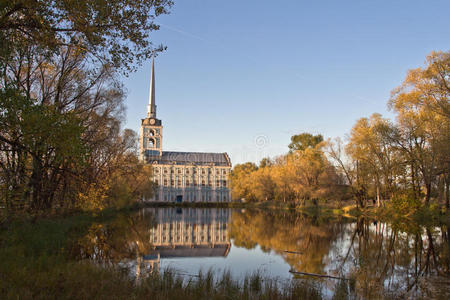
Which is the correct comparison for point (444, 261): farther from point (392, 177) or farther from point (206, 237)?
point (392, 177)

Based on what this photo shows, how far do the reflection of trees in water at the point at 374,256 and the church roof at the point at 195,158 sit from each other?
3264 inches

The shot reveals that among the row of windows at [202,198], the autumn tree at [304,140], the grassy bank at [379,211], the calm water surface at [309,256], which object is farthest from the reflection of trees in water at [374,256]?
the row of windows at [202,198]

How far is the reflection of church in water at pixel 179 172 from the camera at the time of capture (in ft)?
335

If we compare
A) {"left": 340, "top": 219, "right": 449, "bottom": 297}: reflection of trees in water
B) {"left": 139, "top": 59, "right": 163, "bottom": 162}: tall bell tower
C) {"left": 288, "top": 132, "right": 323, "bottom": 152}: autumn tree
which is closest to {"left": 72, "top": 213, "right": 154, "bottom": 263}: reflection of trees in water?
{"left": 340, "top": 219, "right": 449, "bottom": 297}: reflection of trees in water

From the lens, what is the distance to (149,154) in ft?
341

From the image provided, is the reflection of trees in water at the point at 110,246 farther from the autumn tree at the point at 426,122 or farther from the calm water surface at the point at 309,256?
the autumn tree at the point at 426,122

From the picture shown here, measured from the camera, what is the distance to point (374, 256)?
15.6 metres

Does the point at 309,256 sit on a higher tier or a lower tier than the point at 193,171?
lower

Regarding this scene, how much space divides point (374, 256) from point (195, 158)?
312 feet

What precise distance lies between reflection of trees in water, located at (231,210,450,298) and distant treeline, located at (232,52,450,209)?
7735 millimetres

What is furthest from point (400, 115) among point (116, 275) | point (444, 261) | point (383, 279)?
point (116, 275)

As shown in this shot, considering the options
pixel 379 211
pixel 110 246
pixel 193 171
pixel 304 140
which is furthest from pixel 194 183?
pixel 110 246

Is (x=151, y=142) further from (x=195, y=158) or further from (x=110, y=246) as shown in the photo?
(x=110, y=246)

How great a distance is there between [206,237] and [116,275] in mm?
14768
